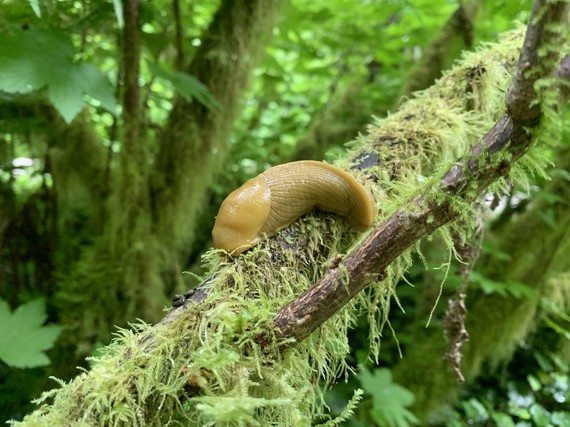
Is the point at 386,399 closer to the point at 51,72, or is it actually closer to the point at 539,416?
the point at 539,416

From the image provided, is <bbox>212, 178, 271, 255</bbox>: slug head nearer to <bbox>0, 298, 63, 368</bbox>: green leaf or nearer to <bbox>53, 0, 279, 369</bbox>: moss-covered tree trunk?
<bbox>0, 298, 63, 368</bbox>: green leaf

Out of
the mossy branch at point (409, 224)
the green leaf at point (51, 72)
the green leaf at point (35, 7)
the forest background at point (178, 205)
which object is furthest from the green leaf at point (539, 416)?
the green leaf at point (35, 7)

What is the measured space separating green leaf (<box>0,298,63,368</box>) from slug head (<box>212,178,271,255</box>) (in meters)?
0.85

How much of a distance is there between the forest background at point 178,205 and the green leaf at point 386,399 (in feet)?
0.03

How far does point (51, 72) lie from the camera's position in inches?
62.5

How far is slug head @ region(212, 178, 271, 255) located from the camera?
1.26 metres

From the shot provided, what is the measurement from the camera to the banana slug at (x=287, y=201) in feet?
4.27

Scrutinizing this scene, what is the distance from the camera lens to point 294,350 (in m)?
1.08

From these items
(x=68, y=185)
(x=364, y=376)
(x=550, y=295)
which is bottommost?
(x=364, y=376)

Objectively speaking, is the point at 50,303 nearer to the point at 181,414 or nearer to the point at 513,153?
the point at 181,414

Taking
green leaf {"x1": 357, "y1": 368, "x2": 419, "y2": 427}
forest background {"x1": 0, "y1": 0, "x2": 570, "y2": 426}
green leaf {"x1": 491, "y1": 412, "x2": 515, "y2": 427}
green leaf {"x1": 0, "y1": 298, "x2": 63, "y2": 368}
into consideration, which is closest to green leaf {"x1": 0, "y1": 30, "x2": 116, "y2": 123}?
forest background {"x1": 0, "y1": 0, "x2": 570, "y2": 426}

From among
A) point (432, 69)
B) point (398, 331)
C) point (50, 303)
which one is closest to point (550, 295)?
point (398, 331)

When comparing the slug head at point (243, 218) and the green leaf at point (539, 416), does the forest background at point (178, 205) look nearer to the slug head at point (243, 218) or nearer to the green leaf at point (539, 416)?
the green leaf at point (539, 416)

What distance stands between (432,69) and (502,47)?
96cm
